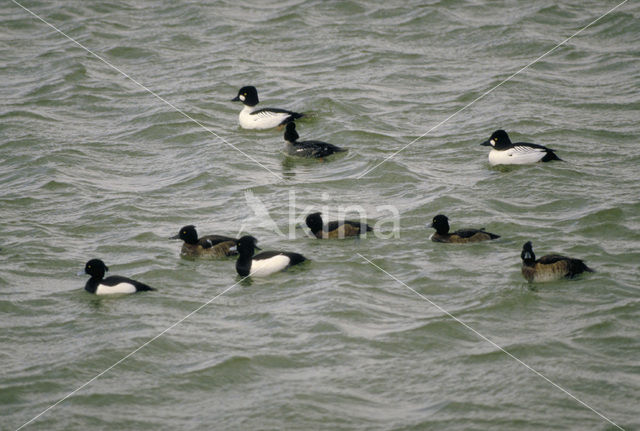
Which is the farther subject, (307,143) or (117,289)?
(307,143)

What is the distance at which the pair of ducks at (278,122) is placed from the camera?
1448 cm

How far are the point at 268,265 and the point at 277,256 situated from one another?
15 cm

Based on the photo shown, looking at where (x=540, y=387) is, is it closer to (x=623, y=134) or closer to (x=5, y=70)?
(x=623, y=134)

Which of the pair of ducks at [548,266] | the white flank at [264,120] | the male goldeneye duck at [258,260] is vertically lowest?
the pair of ducks at [548,266]

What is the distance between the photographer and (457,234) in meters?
11.1

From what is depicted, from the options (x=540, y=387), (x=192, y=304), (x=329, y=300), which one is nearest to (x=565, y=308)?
(x=540, y=387)

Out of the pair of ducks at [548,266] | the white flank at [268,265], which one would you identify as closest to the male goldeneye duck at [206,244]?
the white flank at [268,265]

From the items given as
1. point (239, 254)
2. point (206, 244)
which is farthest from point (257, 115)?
point (239, 254)

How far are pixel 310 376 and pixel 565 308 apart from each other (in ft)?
9.13

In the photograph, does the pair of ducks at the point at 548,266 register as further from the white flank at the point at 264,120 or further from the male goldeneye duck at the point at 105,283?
the white flank at the point at 264,120

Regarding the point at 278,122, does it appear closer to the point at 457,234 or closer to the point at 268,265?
the point at 457,234

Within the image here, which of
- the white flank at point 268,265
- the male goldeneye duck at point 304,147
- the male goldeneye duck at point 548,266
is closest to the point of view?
the male goldeneye duck at point 548,266

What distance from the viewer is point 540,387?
7891mm

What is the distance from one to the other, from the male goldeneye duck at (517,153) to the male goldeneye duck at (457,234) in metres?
2.72
